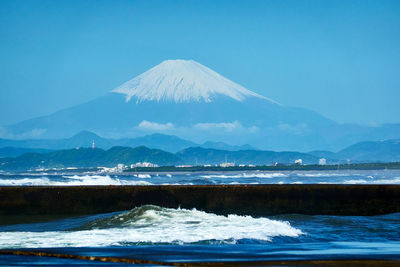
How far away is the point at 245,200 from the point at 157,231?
4.39m

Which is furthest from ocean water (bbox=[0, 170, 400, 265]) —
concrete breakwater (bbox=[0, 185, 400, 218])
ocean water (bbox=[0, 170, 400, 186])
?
ocean water (bbox=[0, 170, 400, 186])

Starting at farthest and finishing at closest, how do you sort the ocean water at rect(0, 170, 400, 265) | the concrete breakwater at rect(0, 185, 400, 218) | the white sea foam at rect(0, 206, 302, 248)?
the concrete breakwater at rect(0, 185, 400, 218), the white sea foam at rect(0, 206, 302, 248), the ocean water at rect(0, 170, 400, 265)

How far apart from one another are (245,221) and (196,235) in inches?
106

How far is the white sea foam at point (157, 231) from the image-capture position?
13.0m

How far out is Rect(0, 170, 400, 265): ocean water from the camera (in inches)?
432

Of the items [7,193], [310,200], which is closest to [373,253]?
[310,200]

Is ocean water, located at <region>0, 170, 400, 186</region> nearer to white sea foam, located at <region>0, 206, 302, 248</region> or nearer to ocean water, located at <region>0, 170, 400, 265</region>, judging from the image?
white sea foam, located at <region>0, 206, 302, 248</region>

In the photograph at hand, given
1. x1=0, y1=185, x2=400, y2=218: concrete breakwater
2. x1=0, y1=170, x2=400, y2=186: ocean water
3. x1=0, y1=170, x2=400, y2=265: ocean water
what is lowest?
x1=0, y1=170, x2=400, y2=265: ocean water

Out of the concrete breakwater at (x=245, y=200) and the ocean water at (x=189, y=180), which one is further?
the ocean water at (x=189, y=180)

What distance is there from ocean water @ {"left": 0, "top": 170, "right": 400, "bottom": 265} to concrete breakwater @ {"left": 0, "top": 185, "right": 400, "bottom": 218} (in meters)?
0.68

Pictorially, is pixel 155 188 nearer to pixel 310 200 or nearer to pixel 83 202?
pixel 83 202

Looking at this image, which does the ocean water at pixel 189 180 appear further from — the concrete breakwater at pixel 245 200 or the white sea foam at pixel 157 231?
the white sea foam at pixel 157 231

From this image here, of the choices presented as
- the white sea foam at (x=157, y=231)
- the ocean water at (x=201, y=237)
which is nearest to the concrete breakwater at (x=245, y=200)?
the ocean water at (x=201, y=237)

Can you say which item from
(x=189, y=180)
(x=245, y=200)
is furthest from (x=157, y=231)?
(x=189, y=180)
